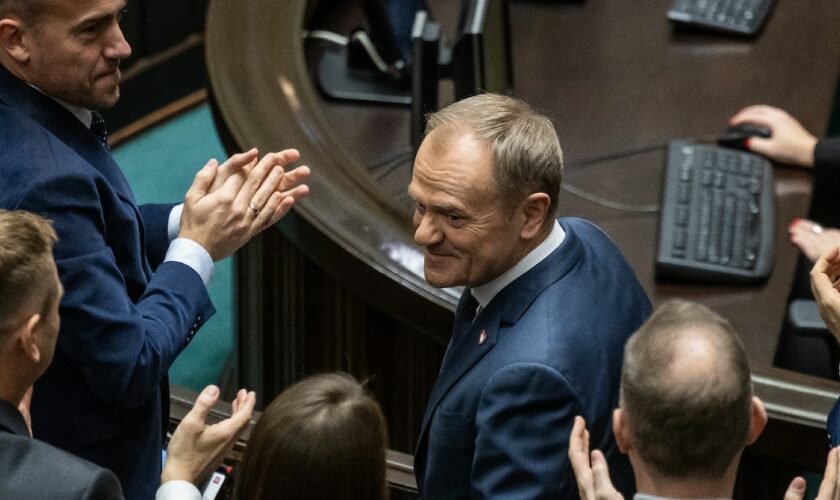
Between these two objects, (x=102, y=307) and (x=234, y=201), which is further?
(x=234, y=201)

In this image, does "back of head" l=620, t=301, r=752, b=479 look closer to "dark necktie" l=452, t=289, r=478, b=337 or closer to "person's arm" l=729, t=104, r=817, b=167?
"dark necktie" l=452, t=289, r=478, b=337

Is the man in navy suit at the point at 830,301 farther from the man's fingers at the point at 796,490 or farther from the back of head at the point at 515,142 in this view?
the back of head at the point at 515,142

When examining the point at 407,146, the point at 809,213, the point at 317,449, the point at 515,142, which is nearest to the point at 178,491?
the point at 317,449

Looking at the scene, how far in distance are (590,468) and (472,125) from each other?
43 centimetres

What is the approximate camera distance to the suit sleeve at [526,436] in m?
1.44

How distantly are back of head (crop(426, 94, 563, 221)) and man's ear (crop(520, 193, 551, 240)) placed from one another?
0.4 inches

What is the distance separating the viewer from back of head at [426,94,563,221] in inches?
60.1

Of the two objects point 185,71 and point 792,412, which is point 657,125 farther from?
point 185,71

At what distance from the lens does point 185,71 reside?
4418 millimetres

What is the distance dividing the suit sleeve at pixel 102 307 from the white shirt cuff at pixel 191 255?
0.05m

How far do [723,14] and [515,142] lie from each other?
1592 millimetres

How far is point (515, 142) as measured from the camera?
153cm

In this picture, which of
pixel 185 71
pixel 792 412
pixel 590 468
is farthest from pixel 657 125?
pixel 185 71

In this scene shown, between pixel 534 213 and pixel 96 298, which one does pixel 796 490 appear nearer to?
pixel 534 213
